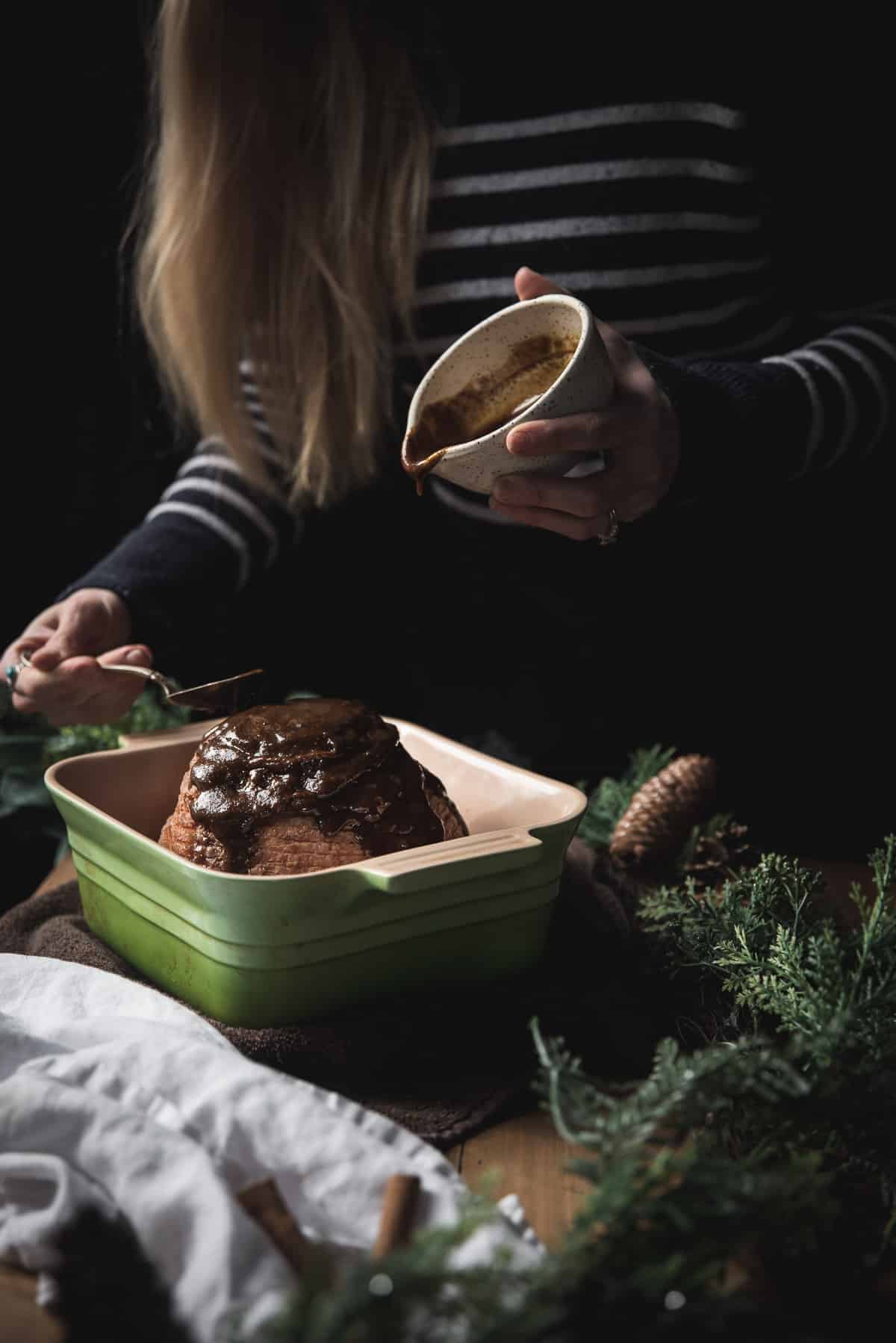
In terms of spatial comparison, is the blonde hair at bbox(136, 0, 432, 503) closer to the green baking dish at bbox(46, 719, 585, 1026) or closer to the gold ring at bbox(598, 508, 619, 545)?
the gold ring at bbox(598, 508, 619, 545)

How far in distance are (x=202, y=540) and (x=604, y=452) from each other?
2.38 feet

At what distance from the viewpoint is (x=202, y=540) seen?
1.64 meters

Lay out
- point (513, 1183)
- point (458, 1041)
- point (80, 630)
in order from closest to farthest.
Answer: point (513, 1183) → point (458, 1041) → point (80, 630)

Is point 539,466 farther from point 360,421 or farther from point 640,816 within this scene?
point 360,421

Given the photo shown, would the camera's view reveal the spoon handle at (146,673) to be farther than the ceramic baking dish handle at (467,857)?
Yes

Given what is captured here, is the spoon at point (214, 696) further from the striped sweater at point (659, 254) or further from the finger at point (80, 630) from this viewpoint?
the striped sweater at point (659, 254)

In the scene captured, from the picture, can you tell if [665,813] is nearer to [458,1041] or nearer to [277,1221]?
[458,1041]

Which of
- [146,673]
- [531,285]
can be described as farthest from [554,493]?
[146,673]

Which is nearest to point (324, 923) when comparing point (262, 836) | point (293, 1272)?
point (262, 836)

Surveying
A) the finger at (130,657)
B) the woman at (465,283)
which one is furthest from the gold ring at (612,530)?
the finger at (130,657)

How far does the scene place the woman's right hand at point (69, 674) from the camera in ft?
4.10

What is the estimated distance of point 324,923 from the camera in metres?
0.83

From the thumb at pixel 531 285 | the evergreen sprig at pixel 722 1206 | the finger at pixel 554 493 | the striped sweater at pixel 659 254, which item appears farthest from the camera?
the striped sweater at pixel 659 254

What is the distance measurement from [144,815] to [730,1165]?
67cm
